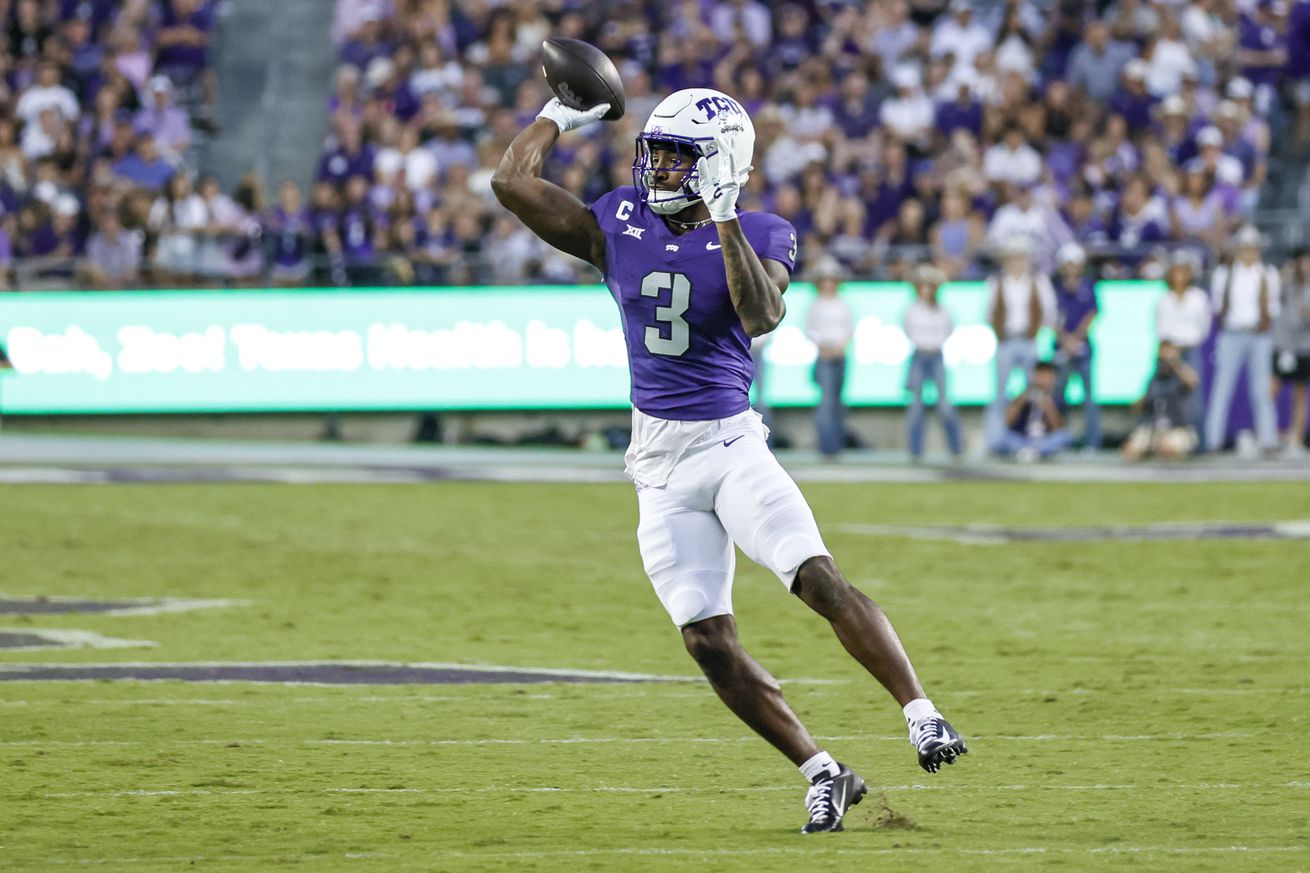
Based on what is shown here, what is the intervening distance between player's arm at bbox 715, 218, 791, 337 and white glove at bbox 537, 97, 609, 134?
1089mm

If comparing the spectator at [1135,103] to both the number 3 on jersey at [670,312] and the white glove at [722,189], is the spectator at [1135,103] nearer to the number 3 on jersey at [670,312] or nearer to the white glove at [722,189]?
the number 3 on jersey at [670,312]

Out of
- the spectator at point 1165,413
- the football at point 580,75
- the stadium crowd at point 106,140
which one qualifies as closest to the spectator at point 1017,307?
the spectator at point 1165,413

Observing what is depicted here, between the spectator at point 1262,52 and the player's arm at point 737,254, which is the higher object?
the spectator at point 1262,52

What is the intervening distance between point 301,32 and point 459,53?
8.63 ft

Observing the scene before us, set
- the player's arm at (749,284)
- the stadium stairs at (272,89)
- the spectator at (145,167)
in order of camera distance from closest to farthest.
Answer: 1. the player's arm at (749,284)
2. the spectator at (145,167)
3. the stadium stairs at (272,89)

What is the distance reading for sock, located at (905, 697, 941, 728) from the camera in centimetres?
629

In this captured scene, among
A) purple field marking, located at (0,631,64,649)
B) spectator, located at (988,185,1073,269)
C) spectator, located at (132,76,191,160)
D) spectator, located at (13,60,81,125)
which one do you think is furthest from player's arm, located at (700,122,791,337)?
spectator, located at (13,60,81,125)

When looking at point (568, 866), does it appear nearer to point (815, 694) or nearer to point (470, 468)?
point (815, 694)

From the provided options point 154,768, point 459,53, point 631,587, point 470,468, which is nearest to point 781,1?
point 459,53

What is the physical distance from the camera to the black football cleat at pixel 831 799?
20.8 ft

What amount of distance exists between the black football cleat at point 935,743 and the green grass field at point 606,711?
240 mm

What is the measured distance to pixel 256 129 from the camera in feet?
85.1

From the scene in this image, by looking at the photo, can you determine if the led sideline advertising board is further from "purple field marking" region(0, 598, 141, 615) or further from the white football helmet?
the white football helmet

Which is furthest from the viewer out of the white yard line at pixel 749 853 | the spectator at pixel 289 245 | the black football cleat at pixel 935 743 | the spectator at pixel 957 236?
the spectator at pixel 957 236
